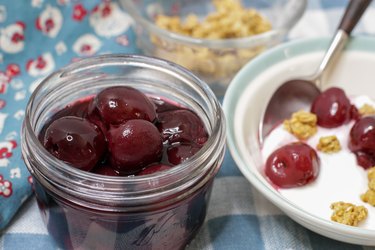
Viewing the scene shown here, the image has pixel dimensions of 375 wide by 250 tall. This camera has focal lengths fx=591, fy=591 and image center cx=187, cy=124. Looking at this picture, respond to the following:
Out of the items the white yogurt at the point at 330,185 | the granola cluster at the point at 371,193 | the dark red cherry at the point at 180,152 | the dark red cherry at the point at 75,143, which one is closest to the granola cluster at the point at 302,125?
the white yogurt at the point at 330,185

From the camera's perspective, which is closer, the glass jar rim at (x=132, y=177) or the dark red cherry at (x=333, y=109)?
the glass jar rim at (x=132, y=177)

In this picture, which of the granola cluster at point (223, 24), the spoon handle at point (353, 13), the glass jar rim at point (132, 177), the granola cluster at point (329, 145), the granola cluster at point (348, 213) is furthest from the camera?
the granola cluster at point (223, 24)

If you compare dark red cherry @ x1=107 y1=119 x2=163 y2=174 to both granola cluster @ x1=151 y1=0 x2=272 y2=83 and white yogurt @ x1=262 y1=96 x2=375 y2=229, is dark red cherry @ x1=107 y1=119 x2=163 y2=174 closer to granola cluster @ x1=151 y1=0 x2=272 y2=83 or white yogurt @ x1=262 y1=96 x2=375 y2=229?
white yogurt @ x1=262 y1=96 x2=375 y2=229

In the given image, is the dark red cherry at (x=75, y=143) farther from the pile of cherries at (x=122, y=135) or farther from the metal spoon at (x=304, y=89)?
the metal spoon at (x=304, y=89)

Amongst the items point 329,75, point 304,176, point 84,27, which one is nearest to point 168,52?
point 84,27

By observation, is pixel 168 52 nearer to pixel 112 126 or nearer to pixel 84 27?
pixel 84 27

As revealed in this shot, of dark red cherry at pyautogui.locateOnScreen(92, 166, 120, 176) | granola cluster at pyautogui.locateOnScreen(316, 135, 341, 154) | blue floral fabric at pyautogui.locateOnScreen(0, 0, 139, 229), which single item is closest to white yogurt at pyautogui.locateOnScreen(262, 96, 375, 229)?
granola cluster at pyautogui.locateOnScreen(316, 135, 341, 154)

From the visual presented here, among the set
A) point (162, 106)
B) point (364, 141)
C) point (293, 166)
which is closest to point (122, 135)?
point (162, 106)

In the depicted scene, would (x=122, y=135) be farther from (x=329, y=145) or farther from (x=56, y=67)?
(x=56, y=67)
